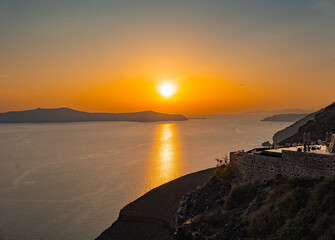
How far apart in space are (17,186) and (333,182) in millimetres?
62117

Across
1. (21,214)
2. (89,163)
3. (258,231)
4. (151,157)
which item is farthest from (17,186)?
(258,231)

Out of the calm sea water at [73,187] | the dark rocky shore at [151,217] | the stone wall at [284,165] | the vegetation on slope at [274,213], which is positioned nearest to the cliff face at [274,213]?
the vegetation on slope at [274,213]

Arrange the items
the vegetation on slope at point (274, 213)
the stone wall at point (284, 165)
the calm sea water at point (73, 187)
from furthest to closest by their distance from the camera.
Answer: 1. the calm sea water at point (73, 187)
2. the stone wall at point (284, 165)
3. the vegetation on slope at point (274, 213)

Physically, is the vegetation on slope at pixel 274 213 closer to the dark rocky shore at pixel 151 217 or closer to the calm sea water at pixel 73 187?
the dark rocky shore at pixel 151 217

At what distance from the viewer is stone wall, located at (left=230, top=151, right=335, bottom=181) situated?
62.4 feet

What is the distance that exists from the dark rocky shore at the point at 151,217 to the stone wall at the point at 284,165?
39.8 feet

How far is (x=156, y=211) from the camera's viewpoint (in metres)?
36.0

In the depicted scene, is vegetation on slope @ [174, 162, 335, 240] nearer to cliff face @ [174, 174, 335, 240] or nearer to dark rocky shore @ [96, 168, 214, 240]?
cliff face @ [174, 174, 335, 240]

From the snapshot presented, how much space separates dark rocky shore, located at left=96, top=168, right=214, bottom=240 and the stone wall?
12.1 metres

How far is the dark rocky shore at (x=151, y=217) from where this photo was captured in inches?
1185

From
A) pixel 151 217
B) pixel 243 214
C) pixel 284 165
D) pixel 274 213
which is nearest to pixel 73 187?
pixel 151 217

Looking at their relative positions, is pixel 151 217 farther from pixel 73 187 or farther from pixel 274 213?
pixel 73 187

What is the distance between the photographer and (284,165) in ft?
72.4

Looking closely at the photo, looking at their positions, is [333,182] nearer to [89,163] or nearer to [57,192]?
[57,192]
